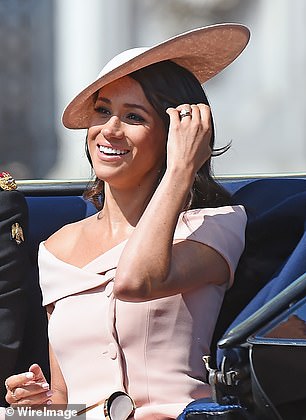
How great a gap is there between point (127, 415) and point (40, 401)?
0.89 ft

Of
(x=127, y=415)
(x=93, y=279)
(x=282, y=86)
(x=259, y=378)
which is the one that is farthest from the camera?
(x=282, y=86)

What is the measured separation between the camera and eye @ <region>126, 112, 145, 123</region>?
3029 millimetres

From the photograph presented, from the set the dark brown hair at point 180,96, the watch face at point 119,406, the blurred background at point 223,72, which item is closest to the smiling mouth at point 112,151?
the dark brown hair at point 180,96

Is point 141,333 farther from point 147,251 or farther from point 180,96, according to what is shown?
point 180,96

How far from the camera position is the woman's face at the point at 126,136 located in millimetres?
3018

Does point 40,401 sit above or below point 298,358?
below

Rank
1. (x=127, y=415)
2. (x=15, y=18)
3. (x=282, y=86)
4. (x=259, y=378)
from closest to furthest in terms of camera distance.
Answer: (x=259, y=378) → (x=127, y=415) → (x=282, y=86) → (x=15, y=18)

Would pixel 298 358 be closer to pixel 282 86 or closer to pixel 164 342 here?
pixel 164 342

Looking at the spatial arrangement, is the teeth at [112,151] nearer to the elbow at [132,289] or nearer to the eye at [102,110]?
the eye at [102,110]

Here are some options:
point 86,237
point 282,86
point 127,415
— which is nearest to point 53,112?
point 282,86

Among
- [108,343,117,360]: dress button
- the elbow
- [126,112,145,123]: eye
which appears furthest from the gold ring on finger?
[108,343,117,360]: dress button

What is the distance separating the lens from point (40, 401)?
9.80ft

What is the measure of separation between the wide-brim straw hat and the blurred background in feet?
10.2

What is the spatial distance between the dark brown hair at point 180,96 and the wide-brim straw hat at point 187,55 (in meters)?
0.03
